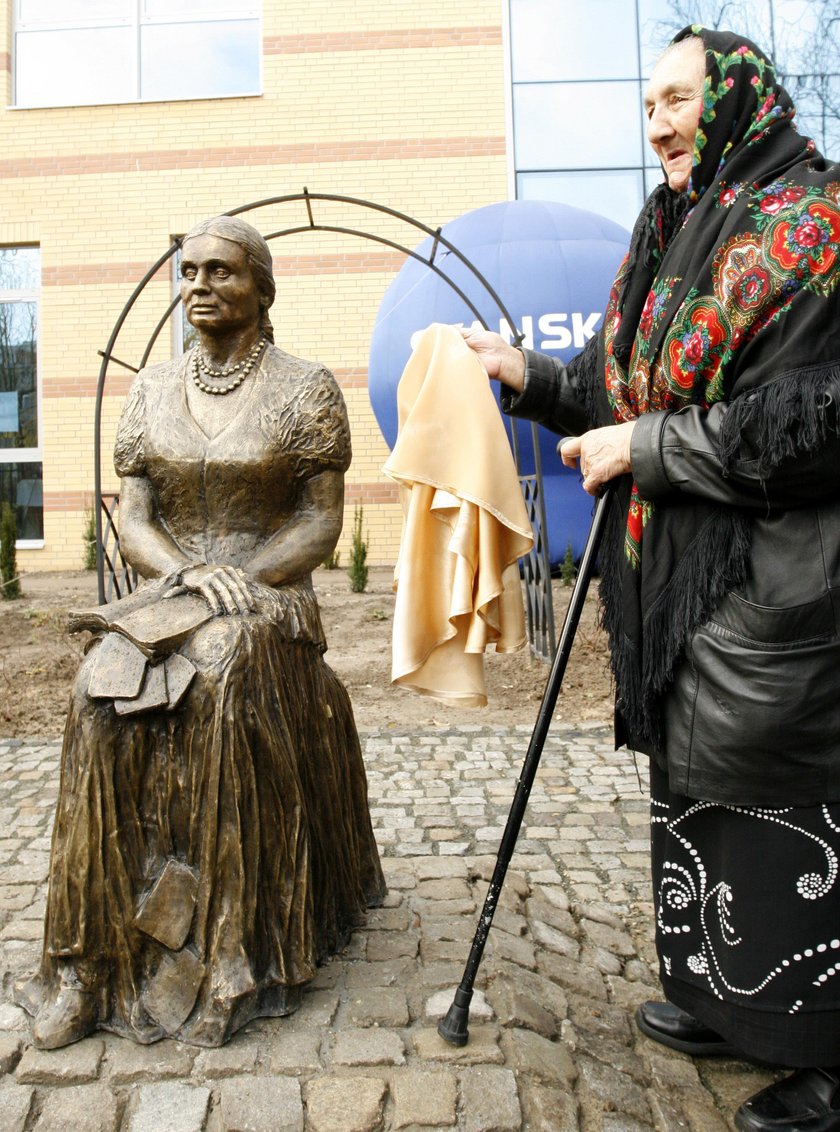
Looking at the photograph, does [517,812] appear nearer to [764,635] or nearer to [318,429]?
[764,635]

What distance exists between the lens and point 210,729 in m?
2.34

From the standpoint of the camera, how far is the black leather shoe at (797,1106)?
81.5 inches

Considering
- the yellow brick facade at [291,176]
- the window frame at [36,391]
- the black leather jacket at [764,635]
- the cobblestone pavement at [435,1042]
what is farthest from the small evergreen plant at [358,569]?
the black leather jacket at [764,635]

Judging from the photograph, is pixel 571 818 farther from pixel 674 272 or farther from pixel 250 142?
pixel 250 142

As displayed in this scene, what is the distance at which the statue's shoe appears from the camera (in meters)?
2.26

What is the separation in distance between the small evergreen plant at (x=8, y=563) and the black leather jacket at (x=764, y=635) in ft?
30.8

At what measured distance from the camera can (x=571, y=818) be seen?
4.17 meters

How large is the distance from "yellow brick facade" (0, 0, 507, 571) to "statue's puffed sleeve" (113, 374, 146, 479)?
8953 millimetres

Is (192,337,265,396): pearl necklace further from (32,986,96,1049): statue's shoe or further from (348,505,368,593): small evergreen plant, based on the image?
(348,505,368,593): small evergreen plant

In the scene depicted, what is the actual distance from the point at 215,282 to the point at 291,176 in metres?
9.96

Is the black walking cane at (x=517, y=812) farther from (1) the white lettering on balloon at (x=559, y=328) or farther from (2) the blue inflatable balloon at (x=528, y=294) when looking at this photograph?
(1) the white lettering on balloon at (x=559, y=328)

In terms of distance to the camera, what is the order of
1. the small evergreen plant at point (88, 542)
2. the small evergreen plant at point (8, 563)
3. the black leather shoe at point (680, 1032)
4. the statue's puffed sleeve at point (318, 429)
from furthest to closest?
the small evergreen plant at point (88, 542)
the small evergreen plant at point (8, 563)
the statue's puffed sleeve at point (318, 429)
the black leather shoe at point (680, 1032)

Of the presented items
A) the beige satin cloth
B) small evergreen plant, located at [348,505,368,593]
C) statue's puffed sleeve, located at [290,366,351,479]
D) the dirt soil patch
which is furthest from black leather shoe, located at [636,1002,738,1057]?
small evergreen plant, located at [348,505,368,593]

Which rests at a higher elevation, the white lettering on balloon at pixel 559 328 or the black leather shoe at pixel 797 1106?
the white lettering on balloon at pixel 559 328
